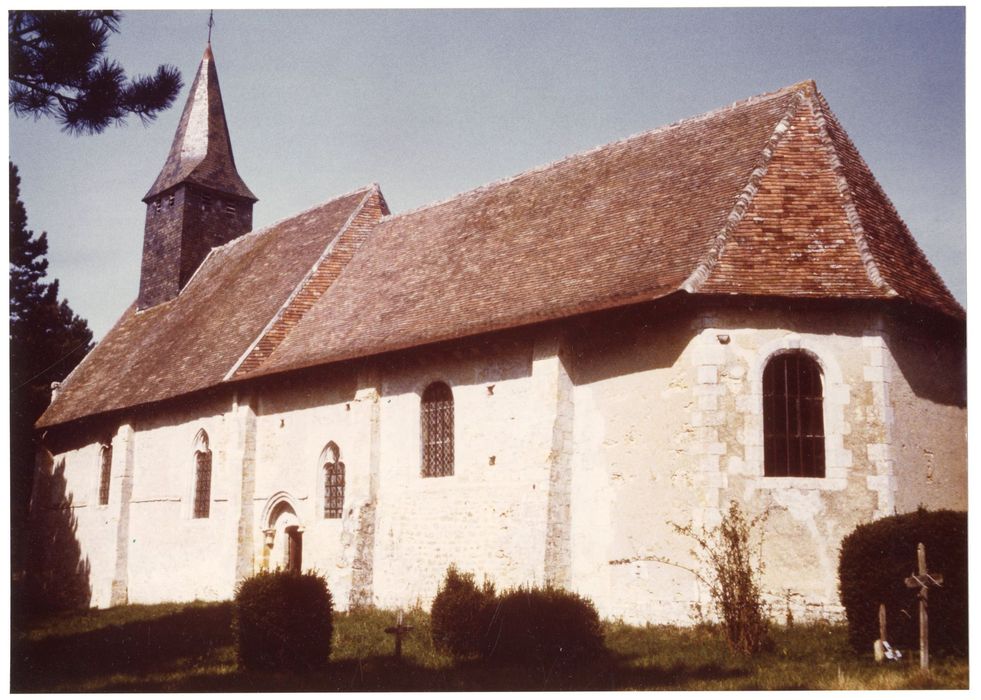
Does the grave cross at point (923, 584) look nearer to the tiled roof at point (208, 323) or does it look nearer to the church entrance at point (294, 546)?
the church entrance at point (294, 546)

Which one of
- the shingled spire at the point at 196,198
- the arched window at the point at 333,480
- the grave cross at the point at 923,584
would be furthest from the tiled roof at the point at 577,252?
the grave cross at the point at 923,584

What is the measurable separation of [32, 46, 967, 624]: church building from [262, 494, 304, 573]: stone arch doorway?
0.06 m

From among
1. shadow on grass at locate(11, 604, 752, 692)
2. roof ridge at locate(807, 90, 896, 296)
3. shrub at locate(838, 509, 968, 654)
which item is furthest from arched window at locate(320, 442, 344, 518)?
shrub at locate(838, 509, 968, 654)

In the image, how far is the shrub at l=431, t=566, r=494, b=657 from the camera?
11.5 meters

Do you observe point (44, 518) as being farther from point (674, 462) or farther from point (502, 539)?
point (674, 462)

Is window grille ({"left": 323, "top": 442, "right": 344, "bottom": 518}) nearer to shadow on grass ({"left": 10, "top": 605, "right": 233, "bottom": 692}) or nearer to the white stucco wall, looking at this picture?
the white stucco wall

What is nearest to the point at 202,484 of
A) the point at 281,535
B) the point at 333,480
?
the point at 281,535

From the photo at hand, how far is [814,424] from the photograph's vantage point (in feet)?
45.0

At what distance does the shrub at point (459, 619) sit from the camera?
37.7 feet

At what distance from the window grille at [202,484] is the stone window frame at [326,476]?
405 centimetres

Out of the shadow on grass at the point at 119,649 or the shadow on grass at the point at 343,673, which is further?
the shadow on grass at the point at 119,649

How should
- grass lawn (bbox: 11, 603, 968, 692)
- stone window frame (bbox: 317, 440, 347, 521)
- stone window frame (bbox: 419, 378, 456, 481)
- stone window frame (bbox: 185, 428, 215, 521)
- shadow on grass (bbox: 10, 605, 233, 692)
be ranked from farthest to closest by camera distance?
stone window frame (bbox: 185, 428, 215, 521)
stone window frame (bbox: 317, 440, 347, 521)
stone window frame (bbox: 419, 378, 456, 481)
shadow on grass (bbox: 10, 605, 233, 692)
grass lawn (bbox: 11, 603, 968, 692)

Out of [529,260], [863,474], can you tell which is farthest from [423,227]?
[863,474]

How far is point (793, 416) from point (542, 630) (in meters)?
4.95
